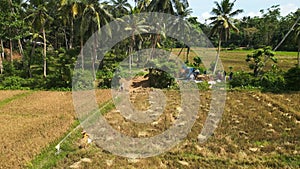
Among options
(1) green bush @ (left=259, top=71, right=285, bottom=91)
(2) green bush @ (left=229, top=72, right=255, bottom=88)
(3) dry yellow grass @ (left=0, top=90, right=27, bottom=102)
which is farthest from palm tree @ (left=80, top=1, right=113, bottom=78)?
(1) green bush @ (left=259, top=71, right=285, bottom=91)

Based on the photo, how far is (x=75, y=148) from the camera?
786 cm

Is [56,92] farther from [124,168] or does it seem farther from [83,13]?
[124,168]

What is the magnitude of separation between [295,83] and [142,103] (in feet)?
32.2

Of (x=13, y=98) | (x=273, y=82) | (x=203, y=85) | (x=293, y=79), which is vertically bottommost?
(x=13, y=98)

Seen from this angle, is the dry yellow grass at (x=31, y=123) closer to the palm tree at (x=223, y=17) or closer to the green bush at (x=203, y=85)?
the green bush at (x=203, y=85)

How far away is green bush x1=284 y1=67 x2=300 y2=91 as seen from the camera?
16234mm

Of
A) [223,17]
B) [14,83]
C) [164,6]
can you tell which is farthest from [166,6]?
[14,83]

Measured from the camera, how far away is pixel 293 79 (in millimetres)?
16359

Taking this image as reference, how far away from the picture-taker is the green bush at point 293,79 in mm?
16234

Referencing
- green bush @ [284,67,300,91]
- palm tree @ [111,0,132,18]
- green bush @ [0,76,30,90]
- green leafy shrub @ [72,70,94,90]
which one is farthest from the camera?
palm tree @ [111,0,132,18]

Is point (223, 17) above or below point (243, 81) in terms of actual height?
above

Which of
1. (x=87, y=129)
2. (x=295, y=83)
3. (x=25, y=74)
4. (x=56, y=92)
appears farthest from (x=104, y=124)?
(x=25, y=74)

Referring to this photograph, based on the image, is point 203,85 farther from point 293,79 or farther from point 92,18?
point 92,18

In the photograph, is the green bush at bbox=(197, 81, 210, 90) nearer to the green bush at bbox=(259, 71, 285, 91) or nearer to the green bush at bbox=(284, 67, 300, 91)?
the green bush at bbox=(259, 71, 285, 91)
